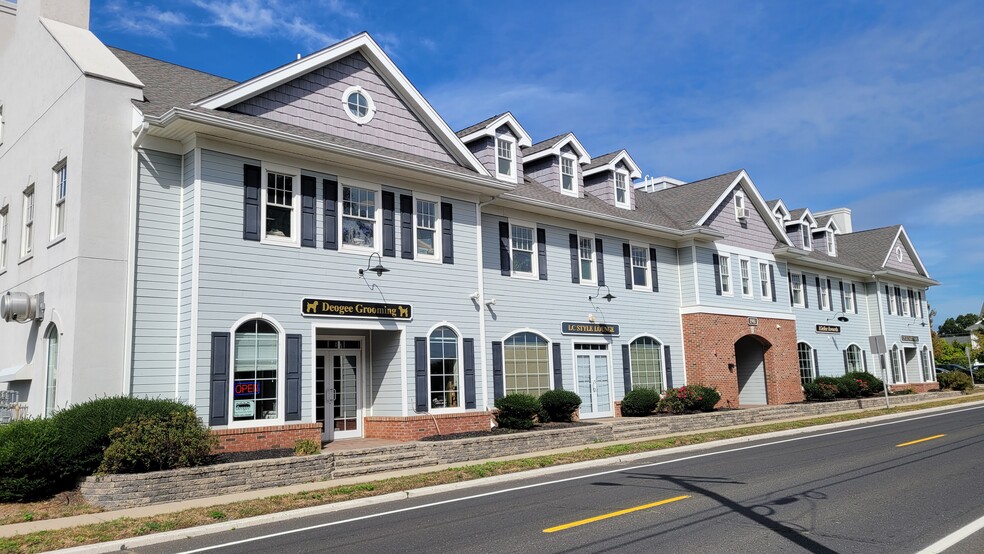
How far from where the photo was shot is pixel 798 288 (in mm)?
35344

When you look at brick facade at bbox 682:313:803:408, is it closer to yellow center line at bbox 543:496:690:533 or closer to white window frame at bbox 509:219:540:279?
white window frame at bbox 509:219:540:279

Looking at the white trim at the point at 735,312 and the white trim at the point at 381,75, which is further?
the white trim at the point at 735,312

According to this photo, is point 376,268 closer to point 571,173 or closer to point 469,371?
point 469,371

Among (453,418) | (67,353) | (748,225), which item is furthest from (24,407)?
(748,225)

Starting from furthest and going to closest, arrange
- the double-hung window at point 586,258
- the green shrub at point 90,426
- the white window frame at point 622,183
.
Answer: the white window frame at point 622,183
the double-hung window at point 586,258
the green shrub at point 90,426

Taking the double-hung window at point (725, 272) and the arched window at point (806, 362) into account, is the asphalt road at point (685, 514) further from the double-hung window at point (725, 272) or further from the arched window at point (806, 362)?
the arched window at point (806, 362)

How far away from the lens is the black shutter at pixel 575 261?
80.0ft

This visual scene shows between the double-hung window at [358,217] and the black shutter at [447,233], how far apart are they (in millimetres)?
2135

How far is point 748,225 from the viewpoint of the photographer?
31.2 meters

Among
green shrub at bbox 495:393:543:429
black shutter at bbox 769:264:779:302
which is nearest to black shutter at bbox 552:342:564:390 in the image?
green shrub at bbox 495:393:543:429

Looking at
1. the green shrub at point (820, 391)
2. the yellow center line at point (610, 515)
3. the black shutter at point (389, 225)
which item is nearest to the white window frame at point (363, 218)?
the black shutter at point (389, 225)

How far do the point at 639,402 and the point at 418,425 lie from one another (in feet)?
30.0

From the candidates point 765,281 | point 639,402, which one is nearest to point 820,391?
point 765,281

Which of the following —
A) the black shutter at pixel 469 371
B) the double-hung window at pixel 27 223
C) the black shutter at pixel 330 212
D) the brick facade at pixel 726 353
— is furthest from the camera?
the brick facade at pixel 726 353
